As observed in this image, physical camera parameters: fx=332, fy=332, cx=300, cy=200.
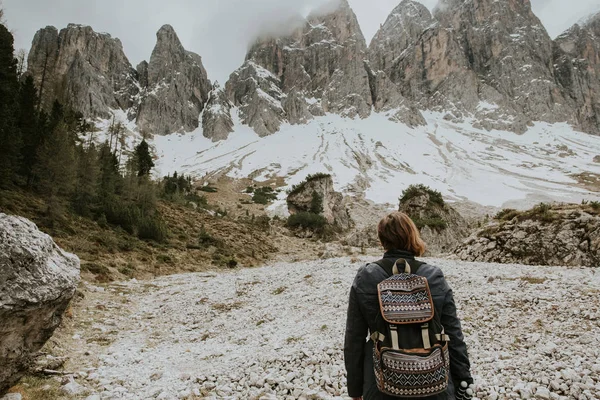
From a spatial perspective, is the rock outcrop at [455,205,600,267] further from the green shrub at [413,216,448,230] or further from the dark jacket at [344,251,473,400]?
the dark jacket at [344,251,473,400]

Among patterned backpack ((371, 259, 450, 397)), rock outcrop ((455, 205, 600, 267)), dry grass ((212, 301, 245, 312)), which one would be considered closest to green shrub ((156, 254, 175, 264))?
dry grass ((212, 301, 245, 312))

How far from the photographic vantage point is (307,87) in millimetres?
190000

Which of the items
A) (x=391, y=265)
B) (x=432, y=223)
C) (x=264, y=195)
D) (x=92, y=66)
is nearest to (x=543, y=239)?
(x=432, y=223)

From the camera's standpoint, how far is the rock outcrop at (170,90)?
16162 cm

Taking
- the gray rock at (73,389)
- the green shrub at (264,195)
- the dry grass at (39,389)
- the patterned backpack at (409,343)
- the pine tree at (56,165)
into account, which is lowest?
the gray rock at (73,389)

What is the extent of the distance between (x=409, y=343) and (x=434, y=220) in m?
27.8

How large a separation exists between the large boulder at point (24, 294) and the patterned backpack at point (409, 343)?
15.5 ft

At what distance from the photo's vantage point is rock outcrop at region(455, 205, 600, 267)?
47.0ft

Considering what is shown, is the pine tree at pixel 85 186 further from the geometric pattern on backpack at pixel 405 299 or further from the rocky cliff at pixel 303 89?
the rocky cliff at pixel 303 89

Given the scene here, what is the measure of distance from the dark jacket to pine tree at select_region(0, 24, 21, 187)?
2683cm

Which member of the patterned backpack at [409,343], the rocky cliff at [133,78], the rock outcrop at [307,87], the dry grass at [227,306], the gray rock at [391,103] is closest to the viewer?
the patterned backpack at [409,343]

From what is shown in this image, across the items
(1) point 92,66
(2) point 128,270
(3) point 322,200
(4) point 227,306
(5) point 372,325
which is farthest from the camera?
(1) point 92,66

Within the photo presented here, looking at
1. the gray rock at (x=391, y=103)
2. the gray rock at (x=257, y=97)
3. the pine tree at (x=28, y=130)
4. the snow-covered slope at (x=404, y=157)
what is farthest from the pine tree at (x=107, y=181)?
the gray rock at (x=391, y=103)

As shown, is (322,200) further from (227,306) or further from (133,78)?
(133,78)
